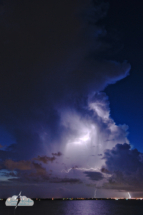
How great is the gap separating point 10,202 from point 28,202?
18.5 feet

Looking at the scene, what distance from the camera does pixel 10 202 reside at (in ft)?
202

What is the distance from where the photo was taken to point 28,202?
2405 inches
